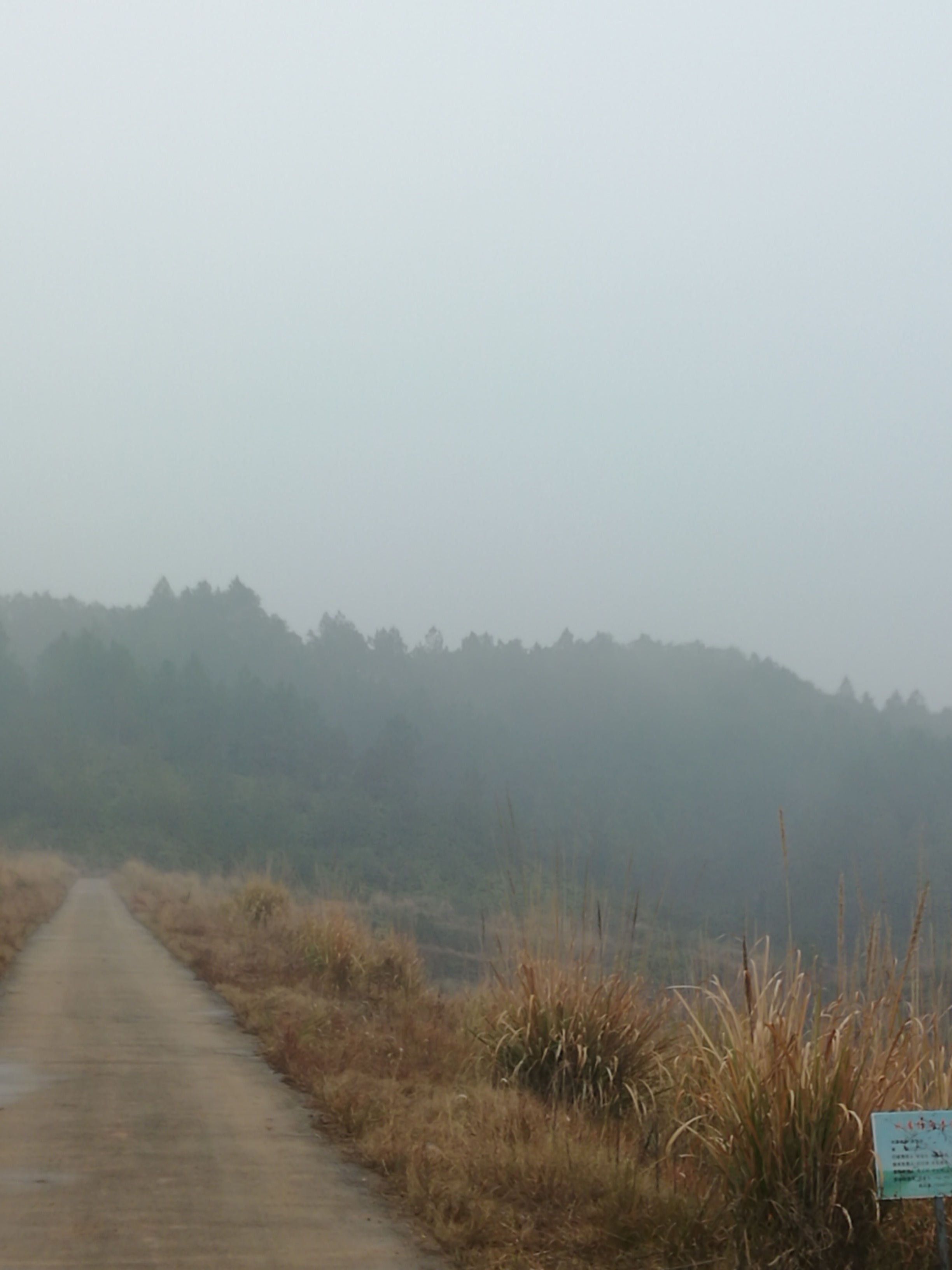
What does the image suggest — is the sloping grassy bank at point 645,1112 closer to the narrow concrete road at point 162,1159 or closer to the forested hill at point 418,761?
the narrow concrete road at point 162,1159

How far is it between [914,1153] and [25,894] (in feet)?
99.1

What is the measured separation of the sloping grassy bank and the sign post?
77 centimetres

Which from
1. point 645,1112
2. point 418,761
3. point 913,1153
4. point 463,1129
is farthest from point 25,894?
point 418,761

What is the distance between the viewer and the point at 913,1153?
482 centimetres

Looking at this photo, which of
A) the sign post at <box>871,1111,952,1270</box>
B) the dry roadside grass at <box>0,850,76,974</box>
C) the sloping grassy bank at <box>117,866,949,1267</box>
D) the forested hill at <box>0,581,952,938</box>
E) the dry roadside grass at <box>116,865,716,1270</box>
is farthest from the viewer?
the forested hill at <box>0,581,952,938</box>

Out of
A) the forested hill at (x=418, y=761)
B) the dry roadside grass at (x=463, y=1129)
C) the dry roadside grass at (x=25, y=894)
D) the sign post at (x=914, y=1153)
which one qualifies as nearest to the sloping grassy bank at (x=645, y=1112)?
the dry roadside grass at (x=463, y=1129)

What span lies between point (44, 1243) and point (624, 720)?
15426cm

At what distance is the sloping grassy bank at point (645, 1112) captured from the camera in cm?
563

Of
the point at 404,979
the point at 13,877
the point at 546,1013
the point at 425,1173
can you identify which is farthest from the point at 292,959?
the point at 13,877

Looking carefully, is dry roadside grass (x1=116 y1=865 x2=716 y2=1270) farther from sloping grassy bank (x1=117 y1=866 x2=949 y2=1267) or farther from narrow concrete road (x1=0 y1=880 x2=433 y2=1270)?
narrow concrete road (x1=0 y1=880 x2=433 y2=1270)

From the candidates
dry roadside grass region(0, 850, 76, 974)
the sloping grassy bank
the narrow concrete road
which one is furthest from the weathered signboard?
dry roadside grass region(0, 850, 76, 974)

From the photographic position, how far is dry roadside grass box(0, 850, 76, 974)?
68.1ft

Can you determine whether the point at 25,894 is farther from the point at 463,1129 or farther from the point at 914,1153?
the point at 914,1153

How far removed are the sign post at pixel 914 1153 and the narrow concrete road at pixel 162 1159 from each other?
2.08 metres
